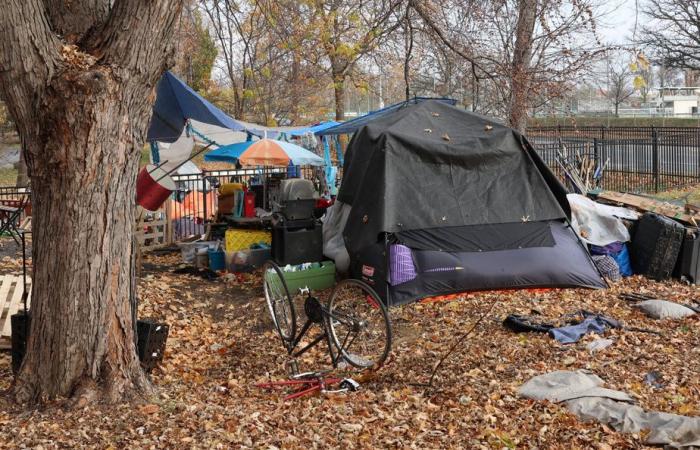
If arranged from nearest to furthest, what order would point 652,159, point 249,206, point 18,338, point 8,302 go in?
point 18,338, point 8,302, point 249,206, point 652,159

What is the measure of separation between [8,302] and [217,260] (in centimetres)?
363

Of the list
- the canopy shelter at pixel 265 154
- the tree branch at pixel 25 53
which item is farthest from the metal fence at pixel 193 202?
the tree branch at pixel 25 53

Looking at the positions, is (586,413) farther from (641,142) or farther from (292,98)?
(292,98)

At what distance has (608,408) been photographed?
4844 mm

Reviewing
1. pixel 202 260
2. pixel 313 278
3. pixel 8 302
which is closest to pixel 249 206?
→ pixel 202 260

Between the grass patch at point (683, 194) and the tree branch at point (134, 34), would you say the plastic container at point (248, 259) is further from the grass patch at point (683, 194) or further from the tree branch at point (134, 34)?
the grass patch at point (683, 194)

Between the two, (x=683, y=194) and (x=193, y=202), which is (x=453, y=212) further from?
(x=683, y=194)

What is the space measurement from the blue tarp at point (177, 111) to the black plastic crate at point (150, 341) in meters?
6.54

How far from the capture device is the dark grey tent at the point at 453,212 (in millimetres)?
8742

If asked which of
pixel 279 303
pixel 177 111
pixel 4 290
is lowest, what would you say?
pixel 279 303

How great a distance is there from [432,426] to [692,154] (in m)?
19.4

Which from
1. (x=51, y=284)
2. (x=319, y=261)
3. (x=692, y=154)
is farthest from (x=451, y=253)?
(x=692, y=154)

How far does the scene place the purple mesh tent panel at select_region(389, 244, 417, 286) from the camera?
8.53 m

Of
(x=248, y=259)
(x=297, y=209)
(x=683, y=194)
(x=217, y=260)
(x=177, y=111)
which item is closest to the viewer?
(x=297, y=209)
